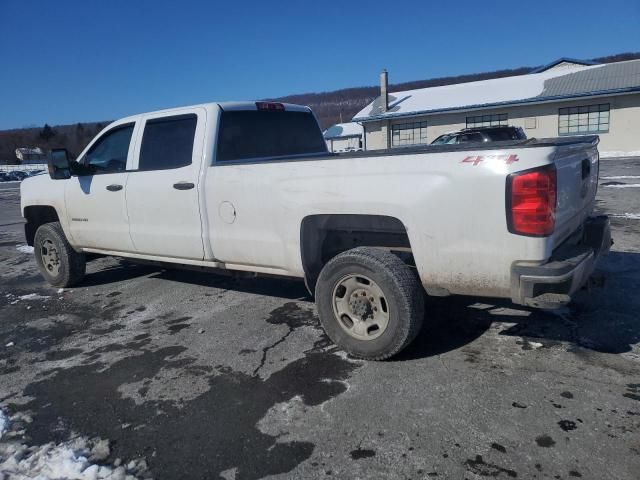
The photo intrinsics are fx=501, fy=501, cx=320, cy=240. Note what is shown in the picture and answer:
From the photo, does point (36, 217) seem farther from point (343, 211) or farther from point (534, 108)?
point (534, 108)

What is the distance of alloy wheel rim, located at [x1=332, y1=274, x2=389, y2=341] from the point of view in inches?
144

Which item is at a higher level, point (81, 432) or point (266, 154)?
point (266, 154)

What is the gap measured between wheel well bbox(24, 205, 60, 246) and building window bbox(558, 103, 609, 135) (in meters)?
30.2

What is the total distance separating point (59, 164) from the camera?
5.49 m

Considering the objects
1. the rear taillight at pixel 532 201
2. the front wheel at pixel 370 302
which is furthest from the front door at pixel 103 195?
the rear taillight at pixel 532 201

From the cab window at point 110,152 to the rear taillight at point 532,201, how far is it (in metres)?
4.03

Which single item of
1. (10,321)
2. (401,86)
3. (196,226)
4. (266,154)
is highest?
(401,86)

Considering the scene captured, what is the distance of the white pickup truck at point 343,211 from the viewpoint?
3.07 m

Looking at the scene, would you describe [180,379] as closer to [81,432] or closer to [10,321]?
[81,432]

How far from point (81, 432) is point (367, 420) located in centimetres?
171

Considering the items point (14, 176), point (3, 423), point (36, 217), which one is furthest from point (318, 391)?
point (14, 176)

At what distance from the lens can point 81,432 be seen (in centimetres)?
299

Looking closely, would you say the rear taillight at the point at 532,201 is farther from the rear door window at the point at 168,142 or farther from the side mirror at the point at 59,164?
the side mirror at the point at 59,164

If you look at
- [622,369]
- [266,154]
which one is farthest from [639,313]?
[266,154]
